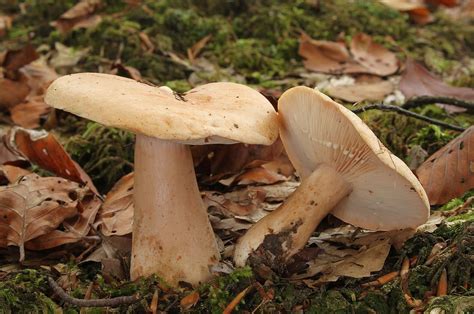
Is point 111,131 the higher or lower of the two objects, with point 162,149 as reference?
lower

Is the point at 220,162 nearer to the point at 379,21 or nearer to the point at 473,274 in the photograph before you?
the point at 473,274

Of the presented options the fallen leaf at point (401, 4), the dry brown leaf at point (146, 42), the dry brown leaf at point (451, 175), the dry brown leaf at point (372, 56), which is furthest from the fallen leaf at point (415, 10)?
the dry brown leaf at point (451, 175)

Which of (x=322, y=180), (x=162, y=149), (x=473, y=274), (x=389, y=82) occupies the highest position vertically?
(x=162, y=149)

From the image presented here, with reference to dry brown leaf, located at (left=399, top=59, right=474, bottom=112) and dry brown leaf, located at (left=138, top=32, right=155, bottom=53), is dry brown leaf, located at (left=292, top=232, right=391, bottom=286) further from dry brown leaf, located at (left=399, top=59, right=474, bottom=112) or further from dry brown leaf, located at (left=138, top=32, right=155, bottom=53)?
dry brown leaf, located at (left=138, top=32, right=155, bottom=53)

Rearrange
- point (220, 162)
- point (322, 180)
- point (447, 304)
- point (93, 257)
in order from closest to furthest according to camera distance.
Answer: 1. point (447, 304)
2. point (322, 180)
3. point (93, 257)
4. point (220, 162)

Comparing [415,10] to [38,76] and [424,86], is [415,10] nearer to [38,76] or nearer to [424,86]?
[424,86]

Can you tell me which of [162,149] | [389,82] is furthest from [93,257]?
[389,82]
